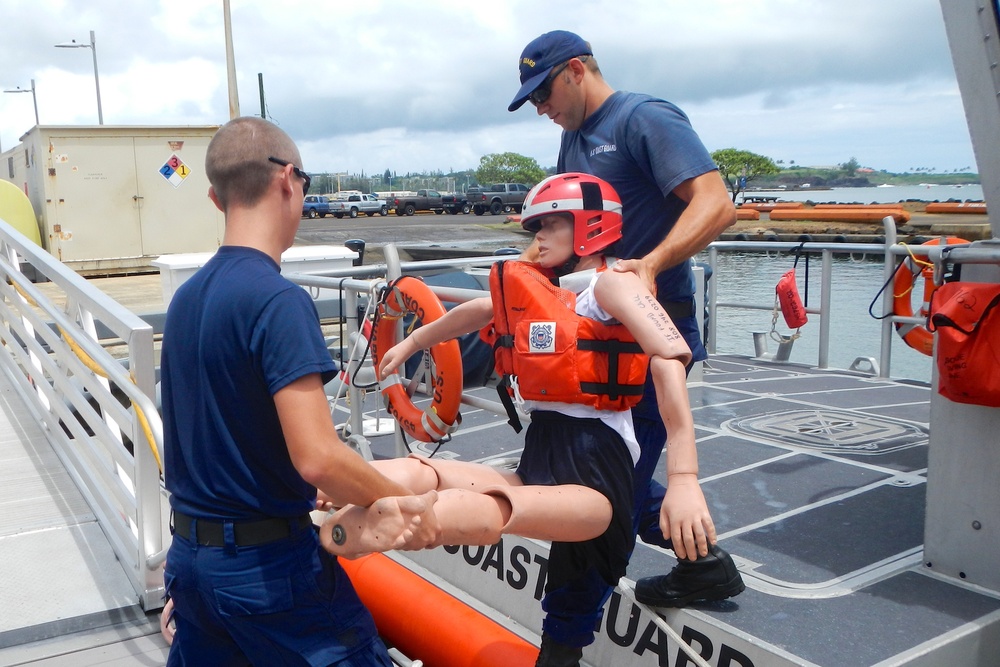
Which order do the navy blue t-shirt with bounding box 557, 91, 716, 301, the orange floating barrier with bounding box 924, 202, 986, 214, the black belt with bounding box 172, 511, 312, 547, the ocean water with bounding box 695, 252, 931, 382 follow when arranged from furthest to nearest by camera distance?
the orange floating barrier with bounding box 924, 202, 986, 214 < the ocean water with bounding box 695, 252, 931, 382 < the navy blue t-shirt with bounding box 557, 91, 716, 301 < the black belt with bounding box 172, 511, 312, 547

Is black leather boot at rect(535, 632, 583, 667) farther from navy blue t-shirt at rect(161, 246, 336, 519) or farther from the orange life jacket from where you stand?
navy blue t-shirt at rect(161, 246, 336, 519)

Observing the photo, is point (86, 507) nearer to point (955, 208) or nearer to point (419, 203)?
point (955, 208)

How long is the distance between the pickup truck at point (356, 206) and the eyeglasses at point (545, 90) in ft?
175

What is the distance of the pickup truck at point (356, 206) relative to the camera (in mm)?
55219

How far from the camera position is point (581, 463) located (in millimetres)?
2416

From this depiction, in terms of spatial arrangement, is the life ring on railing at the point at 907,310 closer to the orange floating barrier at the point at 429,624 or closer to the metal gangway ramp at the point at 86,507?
the orange floating barrier at the point at 429,624

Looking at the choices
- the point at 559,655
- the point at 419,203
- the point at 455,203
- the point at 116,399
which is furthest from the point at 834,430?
the point at 419,203

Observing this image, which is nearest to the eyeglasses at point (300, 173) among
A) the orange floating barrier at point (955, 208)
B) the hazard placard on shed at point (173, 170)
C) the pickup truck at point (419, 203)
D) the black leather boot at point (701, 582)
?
the black leather boot at point (701, 582)

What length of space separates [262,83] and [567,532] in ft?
107

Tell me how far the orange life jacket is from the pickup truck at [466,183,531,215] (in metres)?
53.7

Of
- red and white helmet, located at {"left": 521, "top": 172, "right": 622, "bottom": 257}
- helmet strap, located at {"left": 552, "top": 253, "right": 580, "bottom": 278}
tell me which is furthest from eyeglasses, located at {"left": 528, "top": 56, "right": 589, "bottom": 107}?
helmet strap, located at {"left": 552, "top": 253, "right": 580, "bottom": 278}

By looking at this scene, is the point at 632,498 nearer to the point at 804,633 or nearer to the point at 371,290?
the point at 804,633

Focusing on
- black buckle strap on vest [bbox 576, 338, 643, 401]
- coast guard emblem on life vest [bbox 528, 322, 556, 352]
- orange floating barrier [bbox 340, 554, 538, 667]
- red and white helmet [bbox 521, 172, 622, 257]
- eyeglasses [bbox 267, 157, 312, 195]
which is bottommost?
orange floating barrier [bbox 340, 554, 538, 667]

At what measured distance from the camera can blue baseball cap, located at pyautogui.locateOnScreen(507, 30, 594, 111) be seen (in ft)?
9.14
